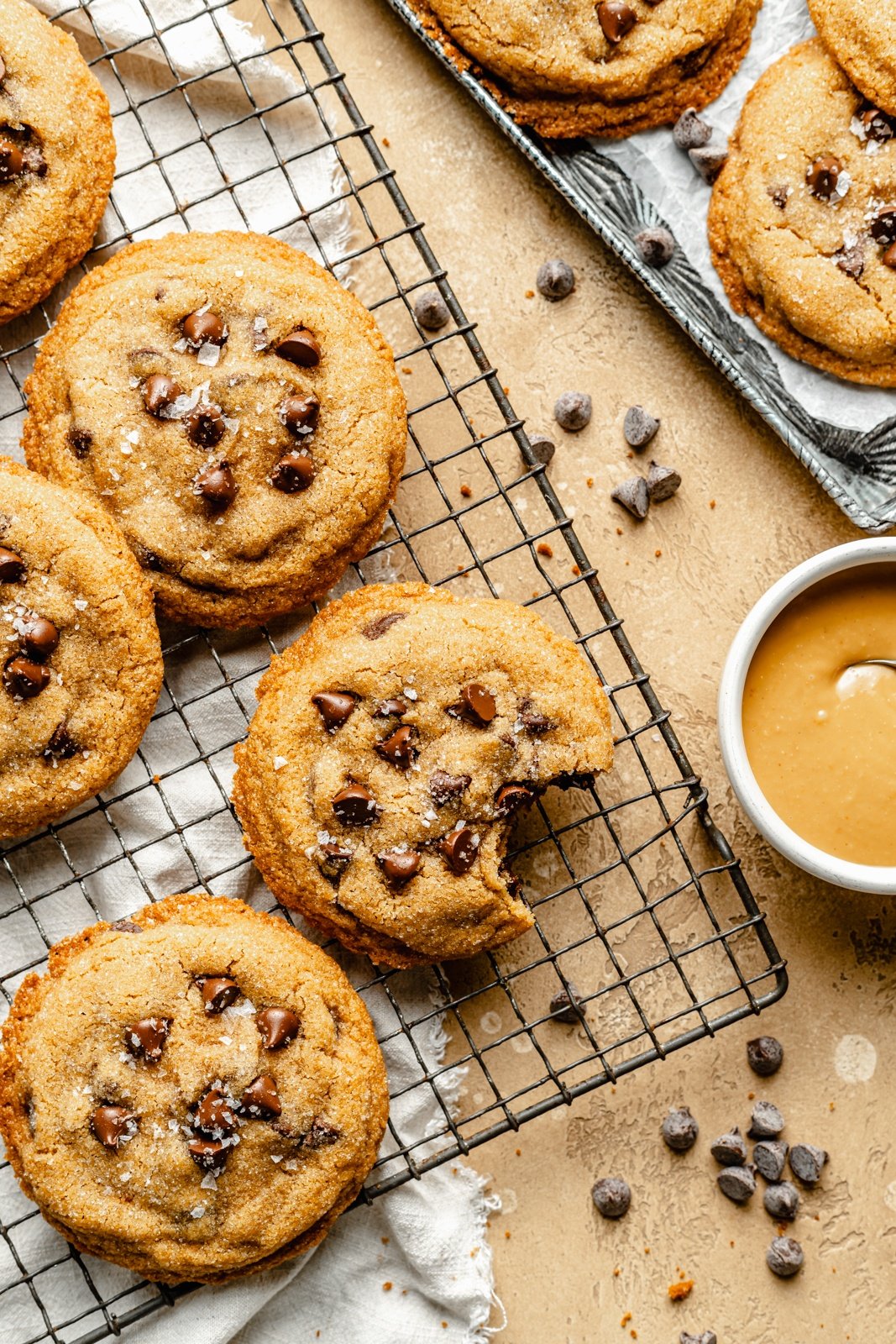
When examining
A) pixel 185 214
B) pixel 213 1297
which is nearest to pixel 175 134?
pixel 185 214

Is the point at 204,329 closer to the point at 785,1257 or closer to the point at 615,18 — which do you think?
the point at 615,18

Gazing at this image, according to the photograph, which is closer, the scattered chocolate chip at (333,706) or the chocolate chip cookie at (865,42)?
the scattered chocolate chip at (333,706)

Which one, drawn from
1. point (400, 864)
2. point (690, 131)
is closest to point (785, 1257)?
point (400, 864)

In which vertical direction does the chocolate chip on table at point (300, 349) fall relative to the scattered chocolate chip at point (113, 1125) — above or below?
above

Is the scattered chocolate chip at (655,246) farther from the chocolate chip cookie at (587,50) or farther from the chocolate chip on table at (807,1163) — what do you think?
the chocolate chip on table at (807,1163)

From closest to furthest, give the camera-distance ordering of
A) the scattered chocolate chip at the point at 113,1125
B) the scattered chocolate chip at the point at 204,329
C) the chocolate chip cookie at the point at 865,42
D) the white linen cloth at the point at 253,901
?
the scattered chocolate chip at the point at 113,1125 → the scattered chocolate chip at the point at 204,329 → the chocolate chip cookie at the point at 865,42 → the white linen cloth at the point at 253,901

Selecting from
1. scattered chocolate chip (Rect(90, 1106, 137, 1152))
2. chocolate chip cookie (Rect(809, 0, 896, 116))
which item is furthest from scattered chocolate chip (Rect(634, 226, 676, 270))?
scattered chocolate chip (Rect(90, 1106, 137, 1152))

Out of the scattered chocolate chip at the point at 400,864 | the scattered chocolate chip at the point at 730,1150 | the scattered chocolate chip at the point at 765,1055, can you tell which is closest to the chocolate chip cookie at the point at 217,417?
the scattered chocolate chip at the point at 400,864
